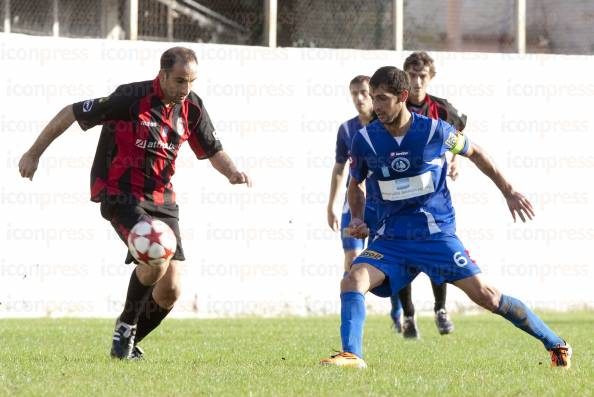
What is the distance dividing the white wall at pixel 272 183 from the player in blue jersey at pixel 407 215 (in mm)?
6555

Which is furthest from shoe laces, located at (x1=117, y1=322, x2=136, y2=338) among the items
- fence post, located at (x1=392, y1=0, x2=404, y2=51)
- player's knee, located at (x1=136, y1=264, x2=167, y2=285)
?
fence post, located at (x1=392, y1=0, x2=404, y2=51)

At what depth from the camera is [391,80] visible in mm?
6484

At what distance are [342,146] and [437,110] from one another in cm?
119

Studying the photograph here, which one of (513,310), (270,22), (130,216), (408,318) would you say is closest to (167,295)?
(130,216)

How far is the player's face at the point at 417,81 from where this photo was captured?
892 cm

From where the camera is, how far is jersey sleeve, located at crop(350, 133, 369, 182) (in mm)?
6781

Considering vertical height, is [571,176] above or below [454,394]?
above

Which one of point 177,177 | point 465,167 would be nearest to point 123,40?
point 177,177

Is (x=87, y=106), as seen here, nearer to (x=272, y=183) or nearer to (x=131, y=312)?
(x=131, y=312)

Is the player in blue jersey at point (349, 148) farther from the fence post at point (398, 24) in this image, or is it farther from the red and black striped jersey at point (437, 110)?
the fence post at point (398, 24)

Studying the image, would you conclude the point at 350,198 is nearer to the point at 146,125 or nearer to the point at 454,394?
→ the point at 146,125

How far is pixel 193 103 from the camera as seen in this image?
7336 mm

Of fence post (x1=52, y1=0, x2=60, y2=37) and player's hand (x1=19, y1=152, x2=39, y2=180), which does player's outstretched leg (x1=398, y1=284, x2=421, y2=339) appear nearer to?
player's hand (x1=19, y1=152, x2=39, y2=180)

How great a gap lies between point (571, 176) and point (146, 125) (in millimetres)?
8695
